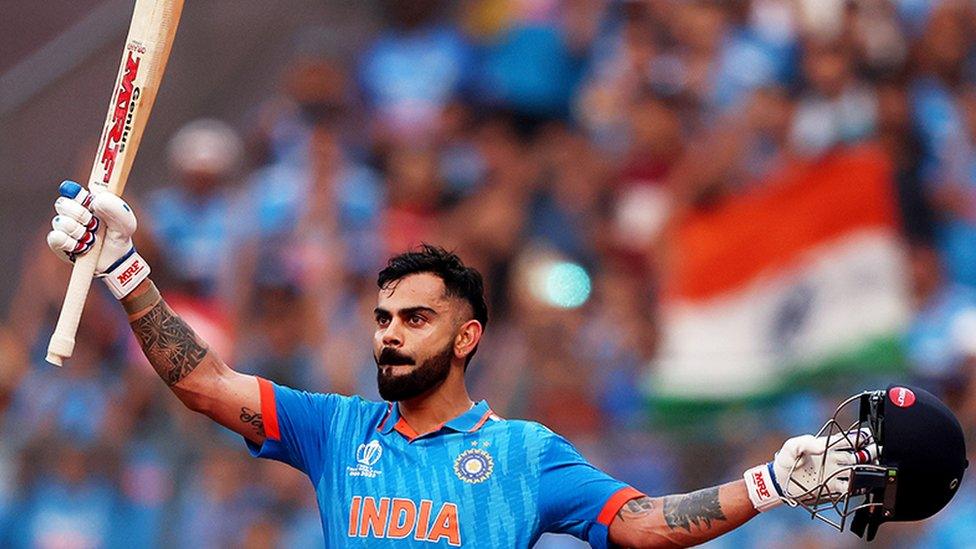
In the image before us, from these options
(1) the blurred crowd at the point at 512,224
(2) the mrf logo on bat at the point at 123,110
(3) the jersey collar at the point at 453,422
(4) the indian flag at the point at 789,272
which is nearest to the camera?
(3) the jersey collar at the point at 453,422

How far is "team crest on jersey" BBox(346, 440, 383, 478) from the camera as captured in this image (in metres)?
6.27

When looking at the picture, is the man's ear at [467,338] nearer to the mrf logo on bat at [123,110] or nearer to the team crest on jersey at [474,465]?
the team crest on jersey at [474,465]

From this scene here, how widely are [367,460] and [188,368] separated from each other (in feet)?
2.47

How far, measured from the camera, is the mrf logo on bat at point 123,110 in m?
6.46

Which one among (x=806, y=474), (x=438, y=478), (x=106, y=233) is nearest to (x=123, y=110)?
(x=106, y=233)

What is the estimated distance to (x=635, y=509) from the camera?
19.9ft

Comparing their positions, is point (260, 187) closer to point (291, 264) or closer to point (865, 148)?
point (291, 264)

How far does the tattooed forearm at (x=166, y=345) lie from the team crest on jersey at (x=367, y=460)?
70cm

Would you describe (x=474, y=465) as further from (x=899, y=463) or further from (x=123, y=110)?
(x=123, y=110)

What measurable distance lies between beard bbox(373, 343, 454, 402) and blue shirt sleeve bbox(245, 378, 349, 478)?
1.05 ft

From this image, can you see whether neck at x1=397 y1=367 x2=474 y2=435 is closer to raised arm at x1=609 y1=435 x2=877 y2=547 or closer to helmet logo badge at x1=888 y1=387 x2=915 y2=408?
raised arm at x1=609 y1=435 x2=877 y2=547

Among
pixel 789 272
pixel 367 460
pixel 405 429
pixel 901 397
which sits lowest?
pixel 901 397

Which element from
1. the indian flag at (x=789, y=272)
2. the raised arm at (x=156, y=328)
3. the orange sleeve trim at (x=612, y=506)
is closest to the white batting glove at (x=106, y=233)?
the raised arm at (x=156, y=328)

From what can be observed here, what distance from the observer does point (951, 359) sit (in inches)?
408
